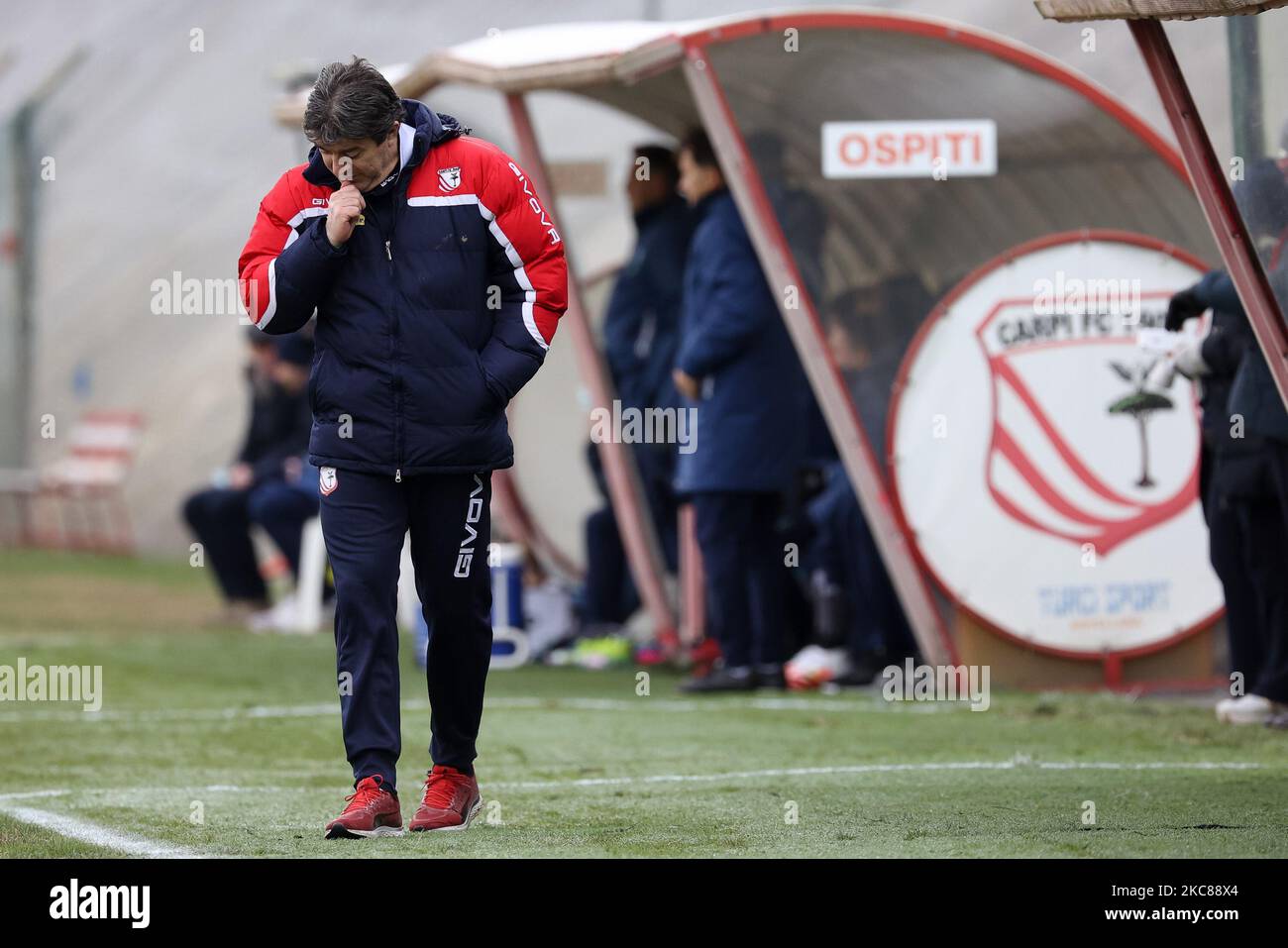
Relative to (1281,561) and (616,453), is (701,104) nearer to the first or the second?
(616,453)

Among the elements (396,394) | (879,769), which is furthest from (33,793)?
(879,769)

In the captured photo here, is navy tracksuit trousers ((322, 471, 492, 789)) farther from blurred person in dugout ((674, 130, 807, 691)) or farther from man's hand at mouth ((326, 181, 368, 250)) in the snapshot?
blurred person in dugout ((674, 130, 807, 691))

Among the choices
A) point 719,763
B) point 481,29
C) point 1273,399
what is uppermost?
point 481,29

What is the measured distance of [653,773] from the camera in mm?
7543

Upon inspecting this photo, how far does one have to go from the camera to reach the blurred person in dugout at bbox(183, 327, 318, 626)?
14602 mm

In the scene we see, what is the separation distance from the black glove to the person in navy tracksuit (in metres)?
2.89

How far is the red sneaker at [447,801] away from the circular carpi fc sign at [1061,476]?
4.29 m

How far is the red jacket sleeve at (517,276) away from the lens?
609 centimetres

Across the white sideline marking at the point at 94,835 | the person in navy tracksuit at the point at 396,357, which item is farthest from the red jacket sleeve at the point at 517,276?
the white sideline marking at the point at 94,835

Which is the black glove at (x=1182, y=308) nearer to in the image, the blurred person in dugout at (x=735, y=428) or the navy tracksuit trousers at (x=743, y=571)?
the blurred person in dugout at (x=735, y=428)

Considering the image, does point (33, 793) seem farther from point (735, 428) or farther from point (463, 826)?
point (735, 428)
